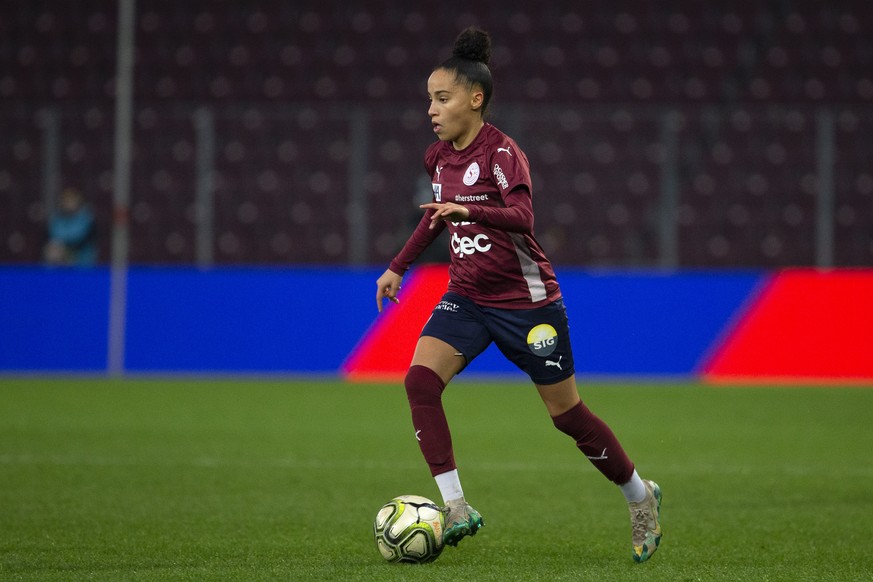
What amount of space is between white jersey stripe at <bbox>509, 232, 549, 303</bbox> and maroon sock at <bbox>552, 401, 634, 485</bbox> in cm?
43

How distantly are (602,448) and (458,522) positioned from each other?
1.98 feet

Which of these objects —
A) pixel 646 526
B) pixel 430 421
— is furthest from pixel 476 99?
pixel 646 526

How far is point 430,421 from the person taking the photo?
4.79m

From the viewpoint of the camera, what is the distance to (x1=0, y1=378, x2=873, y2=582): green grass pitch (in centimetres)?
468

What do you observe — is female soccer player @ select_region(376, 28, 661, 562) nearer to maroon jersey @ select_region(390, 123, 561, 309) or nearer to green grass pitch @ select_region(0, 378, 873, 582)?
maroon jersey @ select_region(390, 123, 561, 309)

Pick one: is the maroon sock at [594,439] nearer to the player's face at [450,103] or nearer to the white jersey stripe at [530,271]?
the white jersey stripe at [530,271]

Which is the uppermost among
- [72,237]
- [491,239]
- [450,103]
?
[450,103]

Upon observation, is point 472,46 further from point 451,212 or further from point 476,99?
point 451,212

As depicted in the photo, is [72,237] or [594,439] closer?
[594,439]

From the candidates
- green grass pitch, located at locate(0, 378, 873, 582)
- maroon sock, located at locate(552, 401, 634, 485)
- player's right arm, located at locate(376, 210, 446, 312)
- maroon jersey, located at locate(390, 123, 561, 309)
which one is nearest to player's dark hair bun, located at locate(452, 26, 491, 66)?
maroon jersey, located at locate(390, 123, 561, 309)

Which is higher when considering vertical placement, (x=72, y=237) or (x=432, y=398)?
(x=432, y=398)

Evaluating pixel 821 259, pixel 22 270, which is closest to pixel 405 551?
pixel 22 270

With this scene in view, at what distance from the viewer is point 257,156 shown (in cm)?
1598

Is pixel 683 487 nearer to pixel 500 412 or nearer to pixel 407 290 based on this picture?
pixel 500 412
